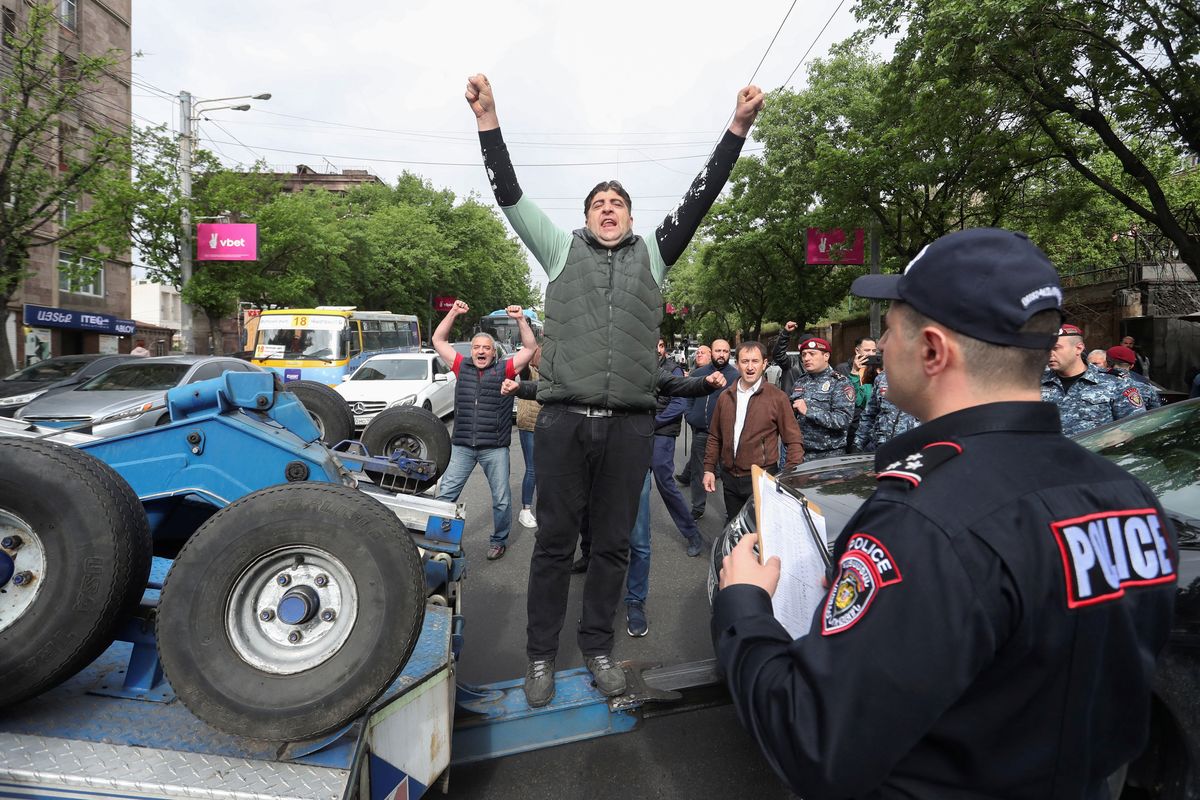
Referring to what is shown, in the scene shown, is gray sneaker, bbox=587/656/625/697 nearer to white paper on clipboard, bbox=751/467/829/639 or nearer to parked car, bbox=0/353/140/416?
white paper on clipboard, bbox=751/467/829/639

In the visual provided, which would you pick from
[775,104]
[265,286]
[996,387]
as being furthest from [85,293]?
[996,387]

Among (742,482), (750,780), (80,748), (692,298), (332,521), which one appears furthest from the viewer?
(692,298)

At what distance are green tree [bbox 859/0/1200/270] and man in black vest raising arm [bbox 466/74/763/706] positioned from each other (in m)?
9.60

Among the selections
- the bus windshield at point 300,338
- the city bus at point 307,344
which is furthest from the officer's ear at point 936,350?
the bus windshield at point 300,338

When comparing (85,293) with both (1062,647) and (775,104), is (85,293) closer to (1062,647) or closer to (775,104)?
(775,104)

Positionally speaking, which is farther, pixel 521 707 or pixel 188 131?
pixel 188 131

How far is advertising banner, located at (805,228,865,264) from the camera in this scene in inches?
760

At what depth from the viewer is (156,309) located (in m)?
59.9

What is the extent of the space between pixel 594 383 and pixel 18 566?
197cm

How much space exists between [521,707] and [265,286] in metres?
23.9

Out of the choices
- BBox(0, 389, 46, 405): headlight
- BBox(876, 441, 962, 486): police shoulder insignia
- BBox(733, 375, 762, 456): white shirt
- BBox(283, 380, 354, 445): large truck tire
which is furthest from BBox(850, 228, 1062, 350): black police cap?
BBox(0, 389, 46, 405): headlight

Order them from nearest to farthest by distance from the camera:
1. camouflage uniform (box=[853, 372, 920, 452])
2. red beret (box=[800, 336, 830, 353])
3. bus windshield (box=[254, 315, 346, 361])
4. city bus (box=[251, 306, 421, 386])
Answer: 1. camouflage uniform (box=[853, 372, 920, 452])
2. red beret (box=[800, 336, 830, 353])
3. city bus (box=[251, 306, 421, 386])
4. bus windshield (box=[254, 315, 346, 361])

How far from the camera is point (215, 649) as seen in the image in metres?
2.03

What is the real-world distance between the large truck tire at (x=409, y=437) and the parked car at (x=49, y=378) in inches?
335
